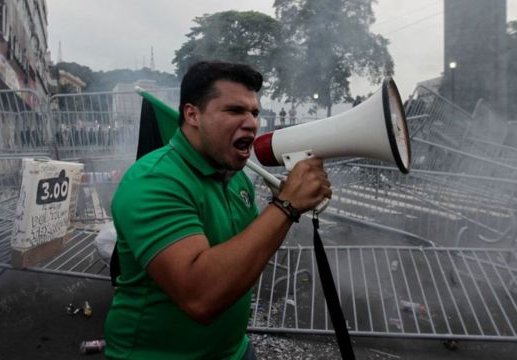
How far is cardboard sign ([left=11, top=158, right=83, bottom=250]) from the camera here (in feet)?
11.3

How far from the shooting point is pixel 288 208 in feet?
4.04

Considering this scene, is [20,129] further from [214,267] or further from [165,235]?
[214,267]

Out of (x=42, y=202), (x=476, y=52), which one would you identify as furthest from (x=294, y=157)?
(x=476, y=52)

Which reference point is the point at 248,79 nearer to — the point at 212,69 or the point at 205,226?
the point at 212,69

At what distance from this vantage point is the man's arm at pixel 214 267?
3.66ft

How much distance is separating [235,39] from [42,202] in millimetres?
29886

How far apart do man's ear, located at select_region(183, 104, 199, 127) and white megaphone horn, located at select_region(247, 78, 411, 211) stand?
30cm

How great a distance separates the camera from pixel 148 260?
1.17 metres

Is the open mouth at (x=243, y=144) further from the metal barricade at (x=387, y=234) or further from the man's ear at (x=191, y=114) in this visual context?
the metal barricade at (x=387, y=234)

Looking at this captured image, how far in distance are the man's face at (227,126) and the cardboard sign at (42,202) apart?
250cm


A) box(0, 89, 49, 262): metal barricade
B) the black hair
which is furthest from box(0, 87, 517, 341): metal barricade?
the black hair

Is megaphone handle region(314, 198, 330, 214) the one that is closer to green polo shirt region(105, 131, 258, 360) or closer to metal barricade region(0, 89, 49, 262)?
green polo shirt region(105, 131, 258, 360)

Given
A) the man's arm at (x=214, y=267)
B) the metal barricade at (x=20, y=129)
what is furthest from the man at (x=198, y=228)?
the metal barricade at (x=20, y=129)

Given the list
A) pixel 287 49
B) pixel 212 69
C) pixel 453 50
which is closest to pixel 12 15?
pixel 287 49
